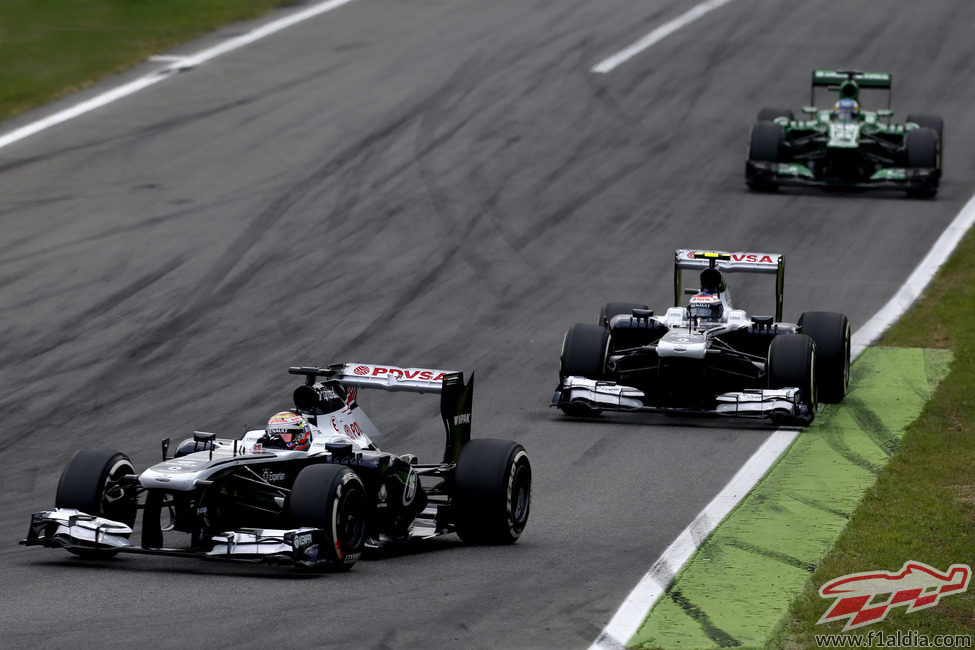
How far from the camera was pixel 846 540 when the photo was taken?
44.2ft

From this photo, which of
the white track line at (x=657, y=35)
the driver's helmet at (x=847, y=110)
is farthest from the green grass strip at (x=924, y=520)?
the white track line at (x=657, y=35)

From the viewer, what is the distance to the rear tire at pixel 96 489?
12.5 meters

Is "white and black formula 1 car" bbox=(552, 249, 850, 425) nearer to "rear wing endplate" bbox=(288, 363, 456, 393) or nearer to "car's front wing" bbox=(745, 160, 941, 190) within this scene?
"rear wing endplate" bbox=(288, 363, 456, 393)

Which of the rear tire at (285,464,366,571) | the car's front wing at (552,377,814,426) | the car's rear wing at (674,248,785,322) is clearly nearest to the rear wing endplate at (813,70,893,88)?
the car's rear wing at (674,248,785,322)

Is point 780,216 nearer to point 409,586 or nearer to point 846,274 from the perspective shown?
point 846,274

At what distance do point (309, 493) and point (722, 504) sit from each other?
15.7ft

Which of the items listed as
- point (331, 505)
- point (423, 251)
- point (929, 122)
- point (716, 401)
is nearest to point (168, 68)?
point (423, 251)

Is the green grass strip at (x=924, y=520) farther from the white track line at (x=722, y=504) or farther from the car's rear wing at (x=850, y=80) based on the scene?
the car's rear wing at (x=850, y=80)

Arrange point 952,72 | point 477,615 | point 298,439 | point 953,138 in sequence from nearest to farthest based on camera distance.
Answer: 1. point 477,615
2. point 298,439
3. point 953,138
4. point 952,72

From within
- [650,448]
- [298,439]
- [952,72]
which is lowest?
[650,448]

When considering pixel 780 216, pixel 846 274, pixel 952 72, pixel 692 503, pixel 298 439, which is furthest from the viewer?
pixel 952 72

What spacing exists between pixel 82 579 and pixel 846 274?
18.2 m

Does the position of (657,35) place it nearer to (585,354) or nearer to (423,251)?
(423,251)

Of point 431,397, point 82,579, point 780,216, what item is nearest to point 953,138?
point 780,216
